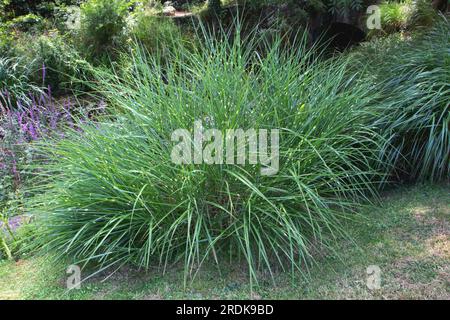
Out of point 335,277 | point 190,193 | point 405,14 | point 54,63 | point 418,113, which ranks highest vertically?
point 405,14

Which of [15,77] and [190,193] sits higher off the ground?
[15,77]

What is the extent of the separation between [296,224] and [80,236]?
4.16 ft

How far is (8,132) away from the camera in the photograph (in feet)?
14.3

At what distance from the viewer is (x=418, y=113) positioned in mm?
3588

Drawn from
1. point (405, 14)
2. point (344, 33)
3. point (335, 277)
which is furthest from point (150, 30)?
point (335, 277)

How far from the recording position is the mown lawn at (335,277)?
2275 mm

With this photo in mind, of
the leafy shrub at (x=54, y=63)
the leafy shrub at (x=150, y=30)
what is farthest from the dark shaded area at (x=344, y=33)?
the leafy shrub at (x=54, y=63)

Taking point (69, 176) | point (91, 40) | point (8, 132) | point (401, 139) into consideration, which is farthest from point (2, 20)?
point (401, 139)

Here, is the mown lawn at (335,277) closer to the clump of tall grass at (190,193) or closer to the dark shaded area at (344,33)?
the clump of tall grass at (190,193)

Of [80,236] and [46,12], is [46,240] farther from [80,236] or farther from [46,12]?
[46,12]

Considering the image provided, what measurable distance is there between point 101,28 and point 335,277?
5884 millimetres

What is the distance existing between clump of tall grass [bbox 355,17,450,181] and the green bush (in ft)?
14.6

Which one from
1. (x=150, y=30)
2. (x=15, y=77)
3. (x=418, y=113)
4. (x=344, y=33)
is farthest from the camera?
(x=344, y=33)

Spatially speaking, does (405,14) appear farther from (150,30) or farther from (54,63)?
(54,63)
